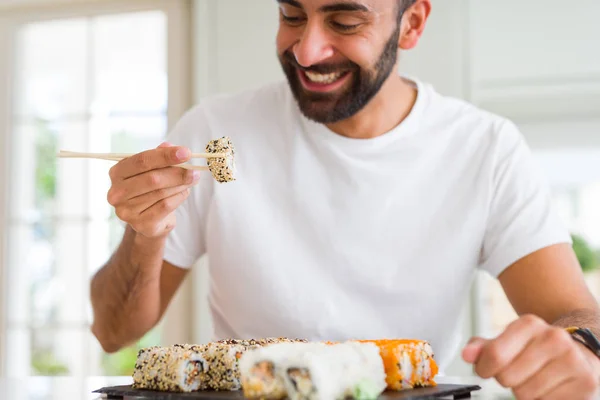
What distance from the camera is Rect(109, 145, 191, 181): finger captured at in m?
1.20

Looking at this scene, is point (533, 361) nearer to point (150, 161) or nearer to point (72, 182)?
point (150, 161)

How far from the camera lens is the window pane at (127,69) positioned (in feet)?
13.2

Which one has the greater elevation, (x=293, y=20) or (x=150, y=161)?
(x=293, y=20)

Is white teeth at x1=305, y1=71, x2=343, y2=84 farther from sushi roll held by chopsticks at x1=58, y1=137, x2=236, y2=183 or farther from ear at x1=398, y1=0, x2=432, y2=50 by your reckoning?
sushi roll held by chopsticks at x1=58, y1=137, x2=236, y2=183

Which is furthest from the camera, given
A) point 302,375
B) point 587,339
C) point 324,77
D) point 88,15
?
point 88,15

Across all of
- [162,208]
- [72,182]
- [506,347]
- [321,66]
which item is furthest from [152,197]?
[72,182]

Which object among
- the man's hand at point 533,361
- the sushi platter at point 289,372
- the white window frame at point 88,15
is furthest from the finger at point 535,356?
the white window frame at point 88,15

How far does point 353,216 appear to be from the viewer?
175cm

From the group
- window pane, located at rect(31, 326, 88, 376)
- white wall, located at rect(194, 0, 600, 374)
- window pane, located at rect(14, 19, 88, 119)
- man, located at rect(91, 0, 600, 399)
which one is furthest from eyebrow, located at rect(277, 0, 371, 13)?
window pane, located at rect(31, 326, 88, 376)

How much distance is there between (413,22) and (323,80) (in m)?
0.33

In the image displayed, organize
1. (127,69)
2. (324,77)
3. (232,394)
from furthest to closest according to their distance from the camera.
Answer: (127,69) < (324,77) < (232,394)

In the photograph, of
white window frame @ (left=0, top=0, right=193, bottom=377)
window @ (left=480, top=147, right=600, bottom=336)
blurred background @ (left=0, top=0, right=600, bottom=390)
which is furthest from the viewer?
white window frame @ (left=0, top=0, right=193, bottom=377)

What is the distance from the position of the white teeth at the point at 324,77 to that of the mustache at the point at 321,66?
1 centimetres

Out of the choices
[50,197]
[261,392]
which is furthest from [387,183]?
[50,197]
